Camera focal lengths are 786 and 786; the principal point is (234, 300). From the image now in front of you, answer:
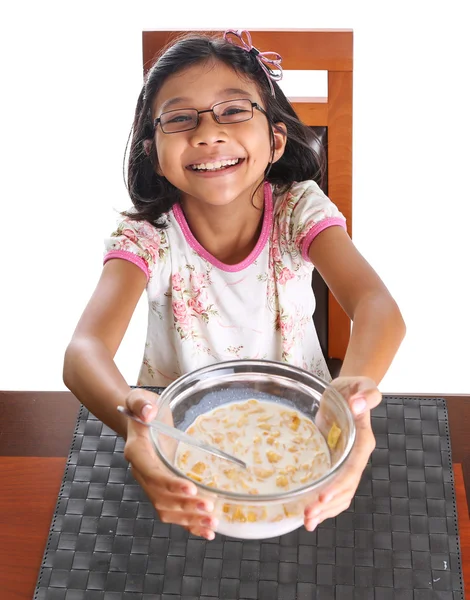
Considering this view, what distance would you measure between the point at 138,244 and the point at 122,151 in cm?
201

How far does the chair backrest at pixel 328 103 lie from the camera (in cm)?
135

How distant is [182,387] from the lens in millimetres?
951

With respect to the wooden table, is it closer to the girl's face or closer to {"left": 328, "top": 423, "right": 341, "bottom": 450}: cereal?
{"left": 328, "top": 423, "right": 341, "bottom": 450}: cereal

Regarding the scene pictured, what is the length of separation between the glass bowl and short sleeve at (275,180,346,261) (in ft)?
1.51

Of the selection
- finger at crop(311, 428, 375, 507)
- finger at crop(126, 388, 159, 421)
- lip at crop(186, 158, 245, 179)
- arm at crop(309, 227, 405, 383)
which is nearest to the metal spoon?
finger at crop(126, 388, 159, 421)

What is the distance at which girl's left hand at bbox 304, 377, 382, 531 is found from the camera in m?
0.80

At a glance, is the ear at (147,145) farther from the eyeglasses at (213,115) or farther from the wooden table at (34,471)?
the wooden table at (34,471)

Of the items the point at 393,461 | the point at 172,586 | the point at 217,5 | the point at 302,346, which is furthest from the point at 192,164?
the point at 217,5

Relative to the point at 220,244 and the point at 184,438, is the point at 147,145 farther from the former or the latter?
the point at 184,438

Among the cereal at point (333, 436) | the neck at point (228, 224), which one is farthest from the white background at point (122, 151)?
the cereal at point (333, 436)

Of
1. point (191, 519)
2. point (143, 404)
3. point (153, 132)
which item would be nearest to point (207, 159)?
point (153, 132)

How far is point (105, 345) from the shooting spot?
4.10ft

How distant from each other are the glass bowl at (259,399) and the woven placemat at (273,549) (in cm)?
9

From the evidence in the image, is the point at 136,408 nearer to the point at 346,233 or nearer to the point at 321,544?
the point at 321,544
